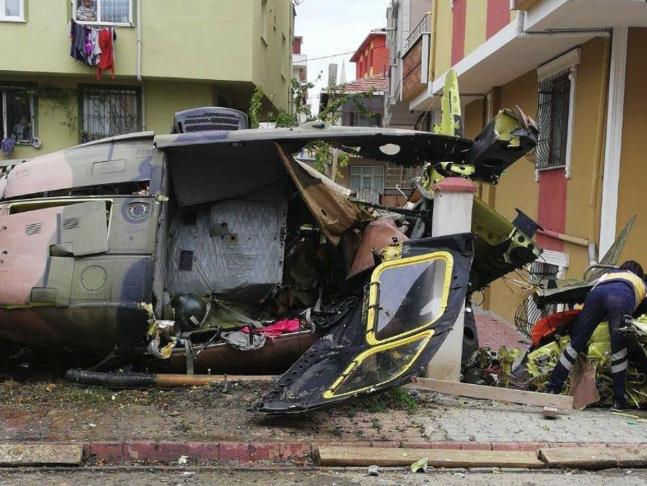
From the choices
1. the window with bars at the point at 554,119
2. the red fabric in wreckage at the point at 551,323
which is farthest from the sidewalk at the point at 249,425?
the window with bars at the point at 554,119

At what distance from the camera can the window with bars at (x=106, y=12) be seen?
1380 cm

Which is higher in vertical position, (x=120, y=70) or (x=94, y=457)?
(x=120, y=70)

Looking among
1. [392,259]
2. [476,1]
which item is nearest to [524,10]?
[476,1]

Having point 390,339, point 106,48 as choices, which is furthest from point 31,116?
point 390,339

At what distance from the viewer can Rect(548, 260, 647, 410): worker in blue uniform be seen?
5863 mm

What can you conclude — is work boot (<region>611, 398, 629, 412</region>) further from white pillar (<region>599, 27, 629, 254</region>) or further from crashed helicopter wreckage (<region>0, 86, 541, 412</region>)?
white pillar (<region>599, 27, 629, 254</region>)

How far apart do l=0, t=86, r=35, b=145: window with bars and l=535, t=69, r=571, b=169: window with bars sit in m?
10.8

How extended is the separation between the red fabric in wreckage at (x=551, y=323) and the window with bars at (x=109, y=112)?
10.6m

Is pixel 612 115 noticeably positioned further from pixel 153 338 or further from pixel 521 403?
pixel 153 338

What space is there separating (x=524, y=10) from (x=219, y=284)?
5.15 m

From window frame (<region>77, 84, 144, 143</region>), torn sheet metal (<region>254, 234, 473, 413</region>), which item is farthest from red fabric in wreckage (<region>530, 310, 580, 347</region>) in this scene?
window frame (<region>77, 84, 144, 143</region>)

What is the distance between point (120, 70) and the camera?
13797 millimetres

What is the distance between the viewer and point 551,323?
22.5ft

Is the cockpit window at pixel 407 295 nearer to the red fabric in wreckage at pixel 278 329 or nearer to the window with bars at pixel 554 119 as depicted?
the red fabric in wreckage at pixel 278 329
